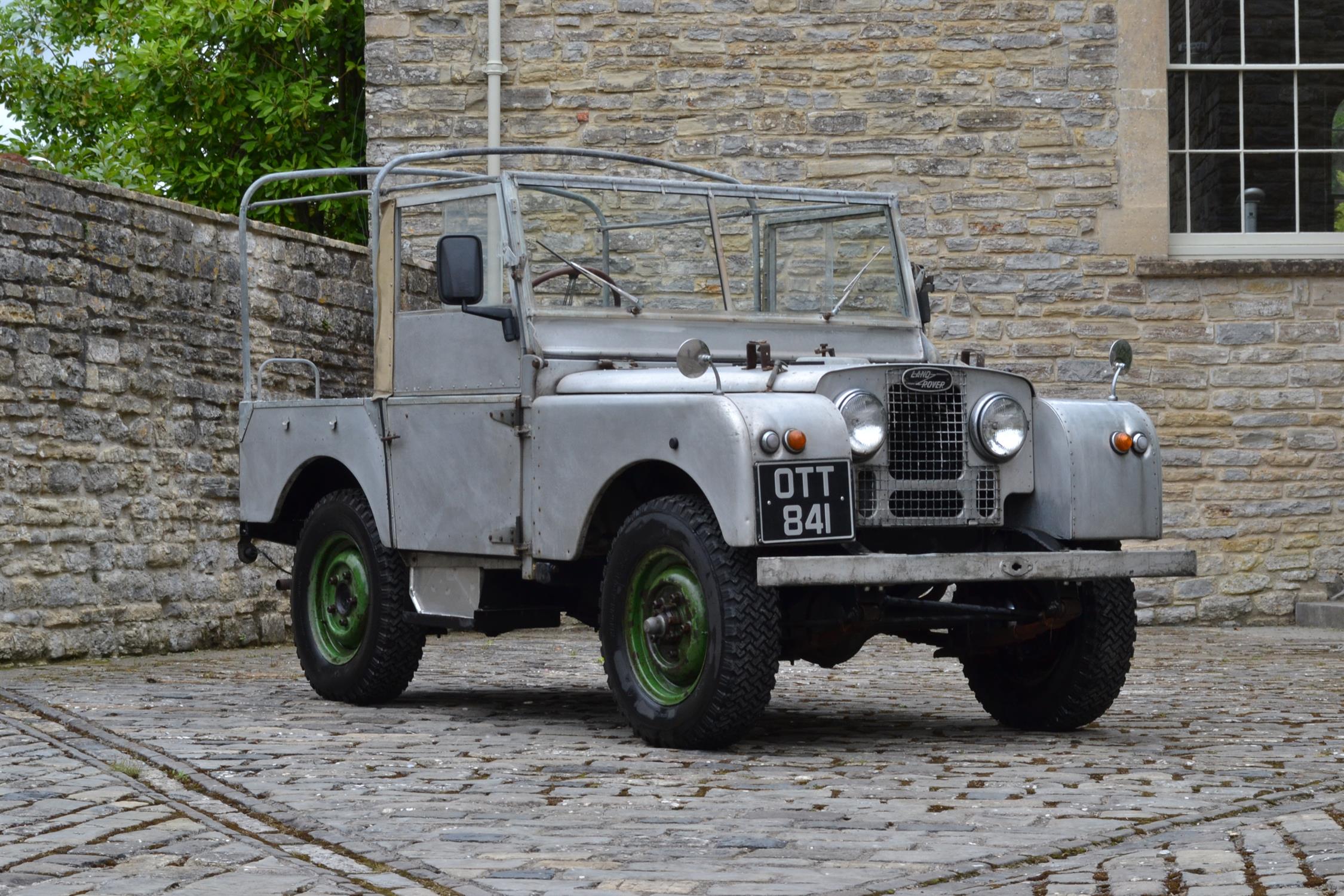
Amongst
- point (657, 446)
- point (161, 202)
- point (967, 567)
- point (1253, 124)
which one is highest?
point (1253, 124)

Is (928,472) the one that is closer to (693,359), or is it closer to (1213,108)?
(693,359)

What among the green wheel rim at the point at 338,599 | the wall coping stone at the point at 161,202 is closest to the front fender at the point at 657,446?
the green wheel rim at the point at 338,599

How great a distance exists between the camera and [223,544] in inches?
480

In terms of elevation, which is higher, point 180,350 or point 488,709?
point 180,350

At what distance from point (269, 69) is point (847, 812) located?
14.4m

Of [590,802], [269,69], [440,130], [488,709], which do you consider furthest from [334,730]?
[269,69]

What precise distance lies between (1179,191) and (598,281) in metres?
7.86

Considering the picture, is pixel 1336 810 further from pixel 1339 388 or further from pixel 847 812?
pixel 1339 388

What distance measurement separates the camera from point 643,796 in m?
6.07

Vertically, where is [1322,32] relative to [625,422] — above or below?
above

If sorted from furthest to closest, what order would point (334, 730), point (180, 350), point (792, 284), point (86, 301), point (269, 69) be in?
point (269, 69) → point (180, 350) → point (86, 301) → point (792, 284) → point (334, 730)

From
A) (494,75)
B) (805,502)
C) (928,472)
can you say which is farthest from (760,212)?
(494,75)

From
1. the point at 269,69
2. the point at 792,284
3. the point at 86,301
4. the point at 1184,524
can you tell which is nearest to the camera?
the point at 792,284

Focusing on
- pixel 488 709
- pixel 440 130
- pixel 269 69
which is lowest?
pixel 488 709
